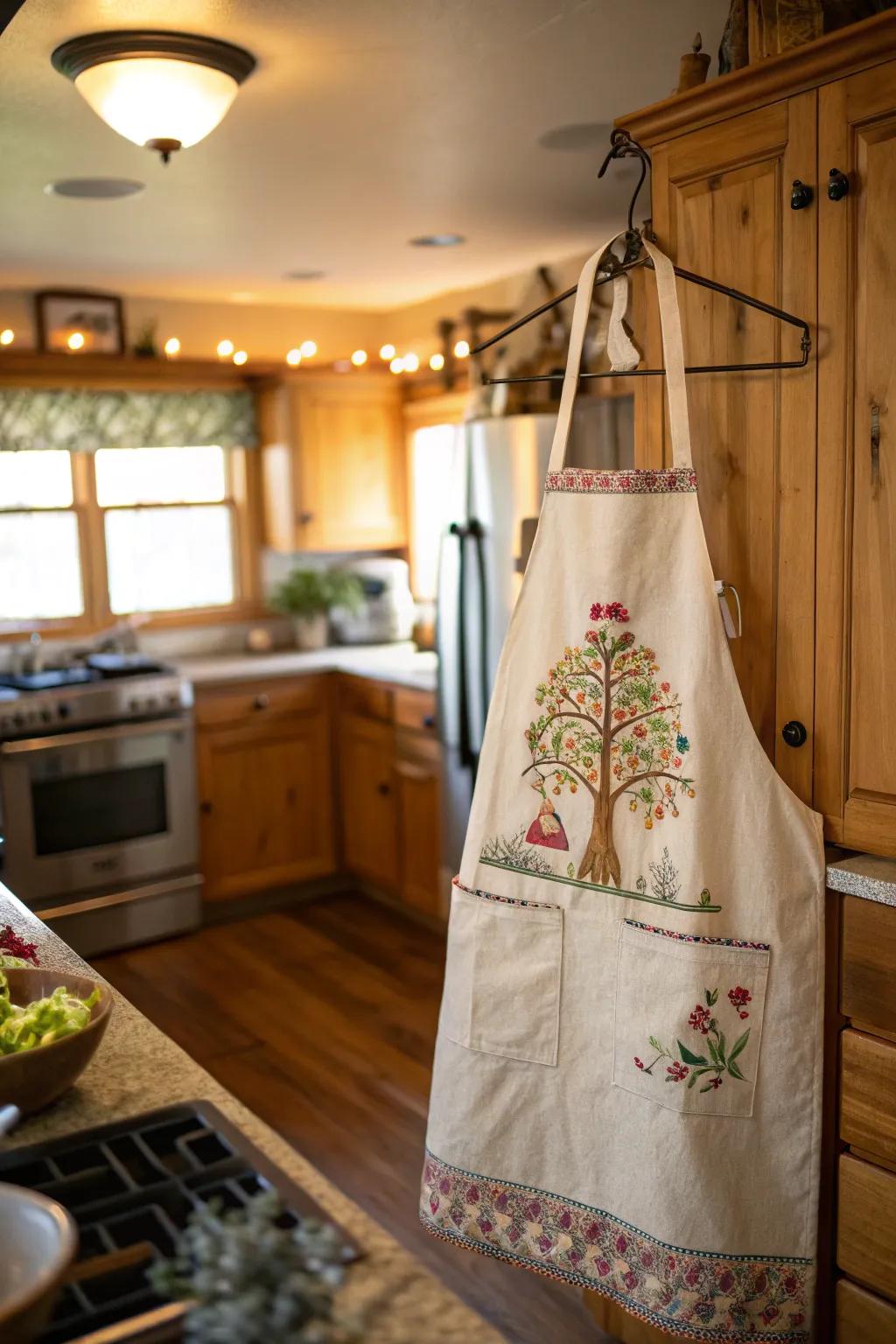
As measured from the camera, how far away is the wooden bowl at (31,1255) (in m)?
0.87

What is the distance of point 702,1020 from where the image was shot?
1.80 m

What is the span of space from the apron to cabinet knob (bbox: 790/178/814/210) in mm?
203

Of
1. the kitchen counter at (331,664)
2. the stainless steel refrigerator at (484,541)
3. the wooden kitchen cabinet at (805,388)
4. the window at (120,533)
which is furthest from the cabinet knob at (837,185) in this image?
the window at (120,533)

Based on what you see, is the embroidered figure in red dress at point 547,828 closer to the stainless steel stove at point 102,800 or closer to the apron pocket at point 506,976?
the apron pocket at point 506,976

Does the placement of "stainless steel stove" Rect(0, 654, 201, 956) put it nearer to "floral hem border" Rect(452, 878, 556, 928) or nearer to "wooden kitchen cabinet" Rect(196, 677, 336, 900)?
"wooden kitchen cabinet" Rect(196, 677, 336, 900)

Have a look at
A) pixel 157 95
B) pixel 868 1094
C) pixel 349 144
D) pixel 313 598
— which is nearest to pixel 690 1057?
pixel 868 1094

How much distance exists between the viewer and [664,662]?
1.82 m

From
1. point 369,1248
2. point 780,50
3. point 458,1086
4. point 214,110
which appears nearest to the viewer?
Result: point 369,1248

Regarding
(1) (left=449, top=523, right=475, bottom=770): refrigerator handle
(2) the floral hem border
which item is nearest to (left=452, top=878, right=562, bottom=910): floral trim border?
(2) the floral hem border

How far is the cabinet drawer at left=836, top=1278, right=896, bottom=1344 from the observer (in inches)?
71.5

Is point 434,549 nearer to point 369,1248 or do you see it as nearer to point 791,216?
point 791,216

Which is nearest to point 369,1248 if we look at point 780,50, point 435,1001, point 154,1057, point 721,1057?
point 154,1057

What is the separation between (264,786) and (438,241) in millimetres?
2087

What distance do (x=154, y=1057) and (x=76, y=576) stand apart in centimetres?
380
